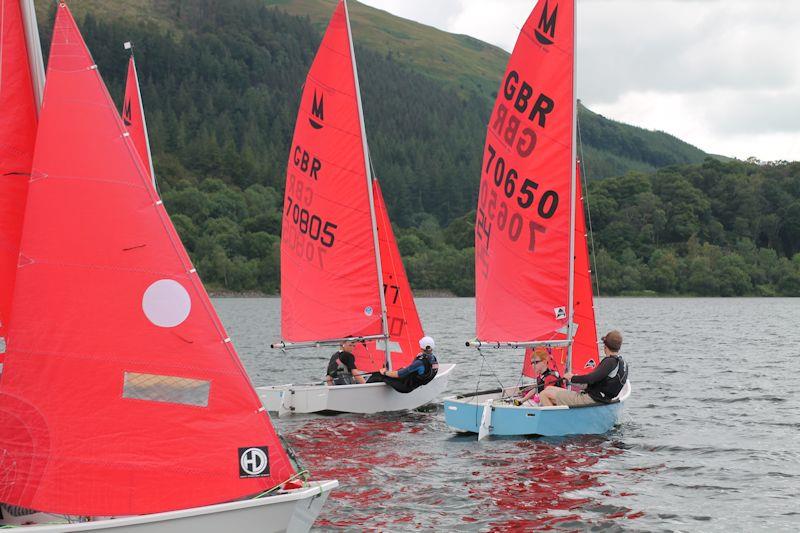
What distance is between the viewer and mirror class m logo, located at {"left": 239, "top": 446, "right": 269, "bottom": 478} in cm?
805

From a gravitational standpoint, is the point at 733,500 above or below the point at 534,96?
below

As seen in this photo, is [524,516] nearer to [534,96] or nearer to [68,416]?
[68,416]

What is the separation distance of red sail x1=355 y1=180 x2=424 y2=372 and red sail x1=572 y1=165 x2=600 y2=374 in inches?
155

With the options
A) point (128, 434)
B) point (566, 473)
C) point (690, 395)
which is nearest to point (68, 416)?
point (128, 434)

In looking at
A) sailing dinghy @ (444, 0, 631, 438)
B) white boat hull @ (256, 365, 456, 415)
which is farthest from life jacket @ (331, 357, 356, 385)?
sailing dinghy @ (444, 0, 631, 438)

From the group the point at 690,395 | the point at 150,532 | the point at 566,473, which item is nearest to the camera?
the point at 150,532

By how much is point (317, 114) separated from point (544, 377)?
8.21m

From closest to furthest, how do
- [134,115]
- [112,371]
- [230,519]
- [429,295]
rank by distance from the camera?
[230,519]
[112,371]
[134,115]
[429,295]

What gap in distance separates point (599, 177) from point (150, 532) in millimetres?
196047

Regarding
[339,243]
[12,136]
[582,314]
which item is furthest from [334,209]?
[12,136]

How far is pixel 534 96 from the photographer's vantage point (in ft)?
59.7

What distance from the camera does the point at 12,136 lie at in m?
8.70

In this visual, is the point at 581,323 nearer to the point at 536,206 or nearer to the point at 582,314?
the point at 582,314

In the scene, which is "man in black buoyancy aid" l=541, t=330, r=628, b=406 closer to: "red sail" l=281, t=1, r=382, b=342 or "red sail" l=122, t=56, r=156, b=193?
"red sail" l=281, t=1, r=382, b=342
